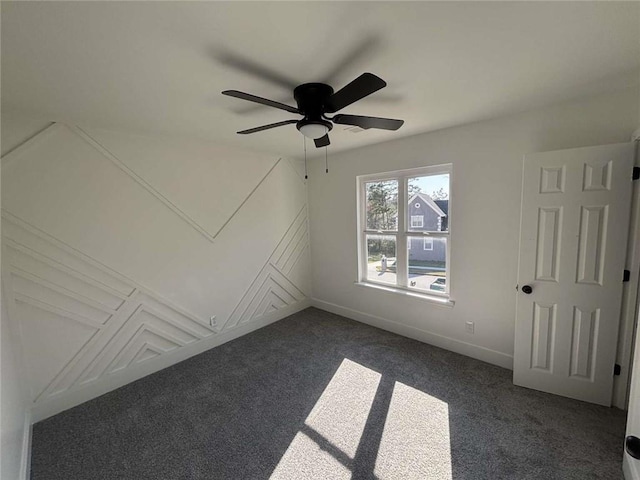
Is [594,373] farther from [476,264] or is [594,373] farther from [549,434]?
[476,264]

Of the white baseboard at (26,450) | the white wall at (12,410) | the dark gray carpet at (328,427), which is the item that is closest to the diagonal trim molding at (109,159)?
the white wall at (12,410)

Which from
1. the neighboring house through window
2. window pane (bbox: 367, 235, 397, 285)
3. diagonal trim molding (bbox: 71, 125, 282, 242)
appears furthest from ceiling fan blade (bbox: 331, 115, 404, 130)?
diagonal trim molding (bbox: 71, 125, 282, 242)

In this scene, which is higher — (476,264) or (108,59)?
(108,59)

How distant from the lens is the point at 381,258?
12.0ft

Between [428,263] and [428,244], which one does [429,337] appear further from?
[428,244]

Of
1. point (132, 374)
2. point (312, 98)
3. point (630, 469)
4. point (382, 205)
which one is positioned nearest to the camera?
point (630, 469)

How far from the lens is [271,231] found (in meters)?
3.78

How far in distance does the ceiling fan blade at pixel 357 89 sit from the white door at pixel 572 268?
1687 millimetres

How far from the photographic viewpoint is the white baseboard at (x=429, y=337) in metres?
2.63

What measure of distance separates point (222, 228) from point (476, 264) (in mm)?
2927

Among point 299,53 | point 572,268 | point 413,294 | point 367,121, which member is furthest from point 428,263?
point 299,53

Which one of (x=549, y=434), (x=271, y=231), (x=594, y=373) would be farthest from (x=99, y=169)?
(x=594, y=373)

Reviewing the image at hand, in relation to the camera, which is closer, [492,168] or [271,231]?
[492,168]

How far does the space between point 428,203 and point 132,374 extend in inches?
144
